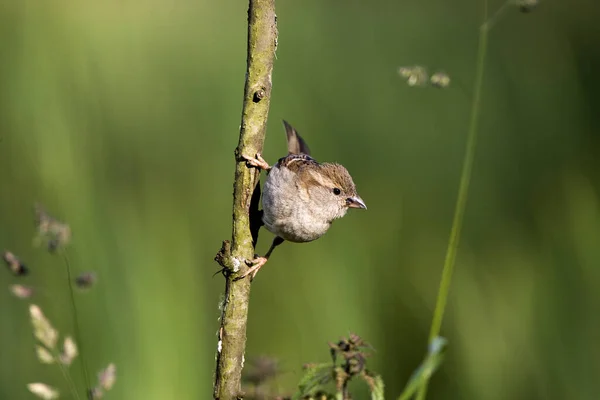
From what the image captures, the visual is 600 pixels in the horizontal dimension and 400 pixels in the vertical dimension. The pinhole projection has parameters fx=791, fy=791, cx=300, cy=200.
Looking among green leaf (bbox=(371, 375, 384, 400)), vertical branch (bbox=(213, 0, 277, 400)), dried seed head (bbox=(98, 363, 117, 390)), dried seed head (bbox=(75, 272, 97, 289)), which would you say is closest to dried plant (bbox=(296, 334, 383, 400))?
green leaf (bbox=(371, 375, 384, 400))

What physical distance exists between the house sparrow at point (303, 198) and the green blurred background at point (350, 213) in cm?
27

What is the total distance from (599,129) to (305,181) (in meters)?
1.27

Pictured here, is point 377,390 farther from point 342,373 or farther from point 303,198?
point 303,198

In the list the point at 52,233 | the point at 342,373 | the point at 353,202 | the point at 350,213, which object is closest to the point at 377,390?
the point at 342,373

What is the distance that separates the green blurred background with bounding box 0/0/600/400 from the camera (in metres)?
2.22

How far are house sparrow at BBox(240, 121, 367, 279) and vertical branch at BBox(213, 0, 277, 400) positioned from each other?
477 mm

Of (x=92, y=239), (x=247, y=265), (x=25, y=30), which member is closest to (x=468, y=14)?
(x=25, y=30)

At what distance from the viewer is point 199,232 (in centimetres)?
287

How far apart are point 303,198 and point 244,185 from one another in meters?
0.71

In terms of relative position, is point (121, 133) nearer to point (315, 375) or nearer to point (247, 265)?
point (247, 265)

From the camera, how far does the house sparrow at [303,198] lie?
2.05 meters

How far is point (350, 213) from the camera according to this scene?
262cm

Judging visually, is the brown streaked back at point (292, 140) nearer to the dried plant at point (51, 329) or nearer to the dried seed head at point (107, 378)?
the dried plant at point (51, 329)

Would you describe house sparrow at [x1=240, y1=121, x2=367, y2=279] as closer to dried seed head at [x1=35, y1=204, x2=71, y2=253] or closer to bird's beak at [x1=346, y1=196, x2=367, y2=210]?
bird's beak at [x1=346, y1=196, x2=367, y2=210]
